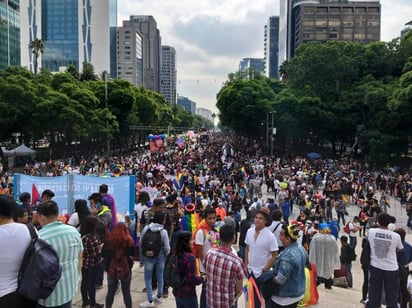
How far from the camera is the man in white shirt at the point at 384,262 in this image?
5.36m

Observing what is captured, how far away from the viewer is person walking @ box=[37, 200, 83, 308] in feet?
12.9

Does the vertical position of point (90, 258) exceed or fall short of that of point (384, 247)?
it falls short

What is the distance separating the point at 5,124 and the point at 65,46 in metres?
103

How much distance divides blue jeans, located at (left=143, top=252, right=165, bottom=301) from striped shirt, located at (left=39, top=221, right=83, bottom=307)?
6.31 feet

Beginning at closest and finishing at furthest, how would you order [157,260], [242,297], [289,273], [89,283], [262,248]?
[289,273], [262,248], [89,283], [157,260], [242,297]

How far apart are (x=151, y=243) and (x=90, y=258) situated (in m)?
0.84

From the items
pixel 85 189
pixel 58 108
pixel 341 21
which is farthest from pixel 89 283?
pixel 341 21

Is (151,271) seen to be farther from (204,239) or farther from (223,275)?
(223,275)

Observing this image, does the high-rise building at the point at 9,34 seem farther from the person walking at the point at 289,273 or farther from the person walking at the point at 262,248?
the person walking at the point at 289,273

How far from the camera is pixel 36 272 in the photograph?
11.2 feet

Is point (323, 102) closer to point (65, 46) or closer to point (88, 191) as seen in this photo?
point (88, 191)

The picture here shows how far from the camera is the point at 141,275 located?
296 inches

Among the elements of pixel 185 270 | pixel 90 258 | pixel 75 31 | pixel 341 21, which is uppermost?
pixel 75 31

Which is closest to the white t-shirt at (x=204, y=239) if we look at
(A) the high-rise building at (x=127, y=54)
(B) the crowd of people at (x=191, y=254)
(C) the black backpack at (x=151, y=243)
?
(B) the crowd of people at (x=191, y=254)
